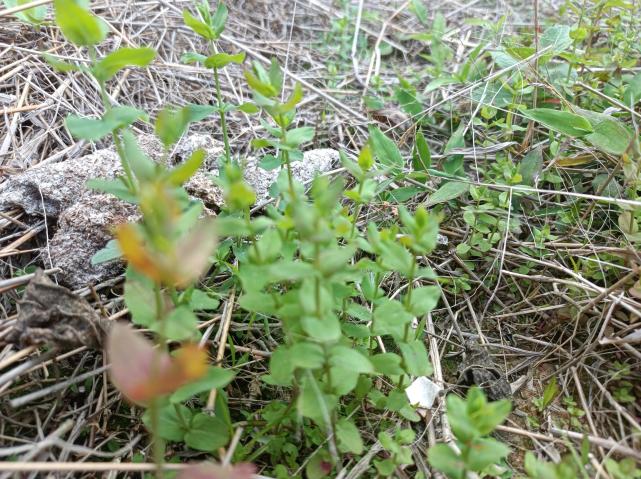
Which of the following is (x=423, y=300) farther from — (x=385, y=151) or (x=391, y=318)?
(x=385, y=151)

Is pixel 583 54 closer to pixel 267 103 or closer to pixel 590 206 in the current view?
pixel 590 206

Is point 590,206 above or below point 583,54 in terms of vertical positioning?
below

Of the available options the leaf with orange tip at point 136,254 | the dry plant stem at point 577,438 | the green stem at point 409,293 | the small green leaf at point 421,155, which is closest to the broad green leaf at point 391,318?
the green stem at point 409,293

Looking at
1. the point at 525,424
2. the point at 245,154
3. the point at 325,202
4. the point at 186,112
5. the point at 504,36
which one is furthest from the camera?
the point at 504,36

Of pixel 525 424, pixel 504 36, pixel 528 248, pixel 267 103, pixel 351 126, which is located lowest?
pixel 525 424

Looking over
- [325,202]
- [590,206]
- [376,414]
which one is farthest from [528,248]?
[325,202]

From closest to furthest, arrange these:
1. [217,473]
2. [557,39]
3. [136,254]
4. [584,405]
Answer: [136,254]
[217,473]
[584,405]
[557,39]

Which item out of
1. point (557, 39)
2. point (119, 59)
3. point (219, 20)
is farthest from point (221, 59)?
point (557, 39)
